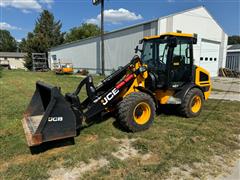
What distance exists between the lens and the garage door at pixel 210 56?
56.9 feet

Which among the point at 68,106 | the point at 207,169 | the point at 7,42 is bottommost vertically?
the point at 207,169

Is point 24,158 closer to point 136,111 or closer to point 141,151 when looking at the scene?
point 141,151

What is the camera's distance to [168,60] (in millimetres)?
4777

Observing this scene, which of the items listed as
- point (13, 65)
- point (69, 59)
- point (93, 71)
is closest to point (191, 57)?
point (93, 71)

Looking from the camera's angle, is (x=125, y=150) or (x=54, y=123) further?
(x=125, y=150)

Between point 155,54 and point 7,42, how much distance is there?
281ft

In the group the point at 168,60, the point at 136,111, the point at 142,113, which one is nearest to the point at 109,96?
the point at 136,111

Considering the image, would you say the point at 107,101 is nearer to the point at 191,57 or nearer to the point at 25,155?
the point at 25,155

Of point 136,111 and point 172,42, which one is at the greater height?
point 172,42

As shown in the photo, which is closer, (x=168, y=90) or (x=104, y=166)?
(x=104, y=166)

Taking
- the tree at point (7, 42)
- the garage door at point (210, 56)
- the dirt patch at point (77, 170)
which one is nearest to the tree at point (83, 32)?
the tree at point (7, 42)

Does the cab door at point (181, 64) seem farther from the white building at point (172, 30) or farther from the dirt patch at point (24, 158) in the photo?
the white building at point (172, 30)

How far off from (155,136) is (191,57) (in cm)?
259

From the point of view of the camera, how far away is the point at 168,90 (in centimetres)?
502
